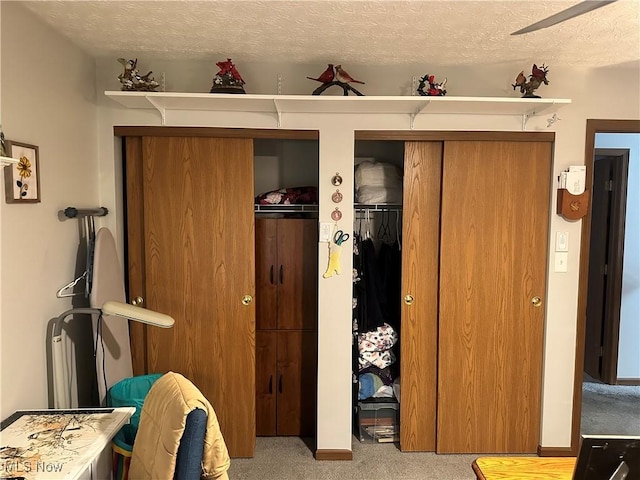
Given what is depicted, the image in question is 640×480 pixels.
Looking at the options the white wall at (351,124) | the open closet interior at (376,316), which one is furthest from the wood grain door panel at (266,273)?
the open closet interior at (376,316)

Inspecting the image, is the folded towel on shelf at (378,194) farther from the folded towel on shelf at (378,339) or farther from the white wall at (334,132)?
the folded towel on shelf at (378,339)

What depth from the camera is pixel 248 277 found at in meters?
2.84

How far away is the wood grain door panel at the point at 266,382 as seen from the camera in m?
3.15

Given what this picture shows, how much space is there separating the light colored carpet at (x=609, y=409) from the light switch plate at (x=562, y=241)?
52.8 inches

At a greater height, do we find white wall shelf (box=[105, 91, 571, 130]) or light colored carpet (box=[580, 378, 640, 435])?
white wall shelf (box=[105, 91, 571, 130])

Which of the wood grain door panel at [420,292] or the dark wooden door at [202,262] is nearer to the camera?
the dark wooden door at [202,262]

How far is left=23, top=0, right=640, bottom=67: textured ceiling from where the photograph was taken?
1.98m

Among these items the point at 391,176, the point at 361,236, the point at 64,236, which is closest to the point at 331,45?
the point at 391,176

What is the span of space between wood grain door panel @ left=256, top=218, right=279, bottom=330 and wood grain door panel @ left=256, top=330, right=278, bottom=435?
91 millimetres

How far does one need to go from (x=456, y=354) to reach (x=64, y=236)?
2346mm

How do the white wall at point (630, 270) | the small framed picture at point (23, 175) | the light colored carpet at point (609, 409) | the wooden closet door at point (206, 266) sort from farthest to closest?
the white wall at point (630, 270), the light colored carpet at point (609, 409), the wooden closet door at point (206, 266), the small framed picture at point (23, 175)

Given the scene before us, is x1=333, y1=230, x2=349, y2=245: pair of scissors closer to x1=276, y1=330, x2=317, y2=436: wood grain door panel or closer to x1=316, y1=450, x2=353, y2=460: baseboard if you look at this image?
x1=276, y1=330, x2=317, y2=436: wood grain door panel

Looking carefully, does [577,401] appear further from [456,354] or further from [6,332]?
[6,332]

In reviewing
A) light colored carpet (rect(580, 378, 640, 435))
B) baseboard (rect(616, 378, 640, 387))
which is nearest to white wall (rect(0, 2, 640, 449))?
light colored carpet (rect(580, 378, 640, 435))
